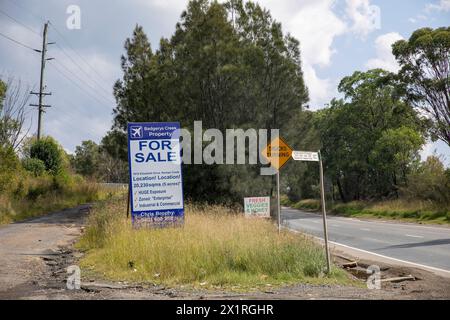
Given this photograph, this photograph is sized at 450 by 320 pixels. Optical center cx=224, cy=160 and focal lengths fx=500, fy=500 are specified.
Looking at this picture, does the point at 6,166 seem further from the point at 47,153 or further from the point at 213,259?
the point at 213,259

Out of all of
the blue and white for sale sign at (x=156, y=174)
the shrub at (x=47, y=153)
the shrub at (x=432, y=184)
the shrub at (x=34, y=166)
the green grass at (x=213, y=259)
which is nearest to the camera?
the green grass at (x=213, y=259)

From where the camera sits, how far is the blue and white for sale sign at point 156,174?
13.8m

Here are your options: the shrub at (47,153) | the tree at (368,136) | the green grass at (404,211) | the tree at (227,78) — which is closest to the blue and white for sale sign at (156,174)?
the tree at (227,78)

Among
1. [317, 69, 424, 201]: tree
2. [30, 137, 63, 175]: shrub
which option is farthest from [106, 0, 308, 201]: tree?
[317, 69, 424, 201]: tree

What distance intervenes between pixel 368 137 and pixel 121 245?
4191 cm

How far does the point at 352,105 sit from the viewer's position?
51.3 meters

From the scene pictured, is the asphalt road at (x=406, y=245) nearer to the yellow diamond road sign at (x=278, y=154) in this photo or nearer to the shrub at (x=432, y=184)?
the yellow diamond road sign at (x=278, y=154)

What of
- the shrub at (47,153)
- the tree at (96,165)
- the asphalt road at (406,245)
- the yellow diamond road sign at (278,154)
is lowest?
the asphalt road at (406,245)

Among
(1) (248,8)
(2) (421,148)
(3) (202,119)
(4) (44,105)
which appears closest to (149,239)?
(3) (202,119)

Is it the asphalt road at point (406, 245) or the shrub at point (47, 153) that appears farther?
the shrub at point (47, 153)

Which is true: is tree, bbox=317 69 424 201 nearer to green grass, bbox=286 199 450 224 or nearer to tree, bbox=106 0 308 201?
green grass, bbox=286 199 450 224

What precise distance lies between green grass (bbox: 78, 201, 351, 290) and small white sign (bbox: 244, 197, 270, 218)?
1.49 m

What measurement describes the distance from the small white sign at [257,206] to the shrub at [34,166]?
78.1 ft
